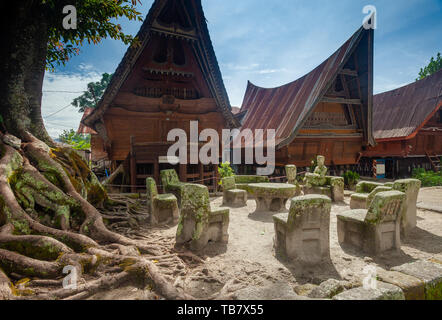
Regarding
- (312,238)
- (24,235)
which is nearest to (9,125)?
(24,235)

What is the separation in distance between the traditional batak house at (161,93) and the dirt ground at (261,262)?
5.23 meters

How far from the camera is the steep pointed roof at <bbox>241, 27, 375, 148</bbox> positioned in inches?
514

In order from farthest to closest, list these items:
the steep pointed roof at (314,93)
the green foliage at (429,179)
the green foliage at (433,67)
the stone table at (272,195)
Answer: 1. the green foliage at (433,67)
2. the green foliage at (429,179)
3. the steep pointed roof at (314,93)
4. the stone table at (272,195)

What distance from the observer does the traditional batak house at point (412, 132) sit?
52.7ft

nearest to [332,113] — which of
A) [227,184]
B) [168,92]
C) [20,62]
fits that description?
[227,184]

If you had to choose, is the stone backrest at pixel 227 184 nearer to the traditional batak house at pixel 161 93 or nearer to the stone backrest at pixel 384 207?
the traditional batak house at pixel 161 93

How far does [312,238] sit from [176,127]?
8.16m

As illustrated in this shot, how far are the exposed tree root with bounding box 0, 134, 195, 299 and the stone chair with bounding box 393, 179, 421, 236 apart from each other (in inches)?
191

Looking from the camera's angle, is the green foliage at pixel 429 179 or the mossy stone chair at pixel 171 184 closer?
the mossy stone chair at pixel 171 184

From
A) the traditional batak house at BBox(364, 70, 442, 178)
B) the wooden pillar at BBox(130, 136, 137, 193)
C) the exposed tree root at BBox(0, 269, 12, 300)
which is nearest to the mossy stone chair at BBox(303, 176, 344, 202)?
the wooden pillar at BBox(130, 136, 137, 193)

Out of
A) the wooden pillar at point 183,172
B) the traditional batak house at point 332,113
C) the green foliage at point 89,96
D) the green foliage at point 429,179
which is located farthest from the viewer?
the green foliage at point 89,96

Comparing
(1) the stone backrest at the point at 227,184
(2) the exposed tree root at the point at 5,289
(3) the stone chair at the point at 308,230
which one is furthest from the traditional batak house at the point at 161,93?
(2) the exposed tree root at the point at 5,289

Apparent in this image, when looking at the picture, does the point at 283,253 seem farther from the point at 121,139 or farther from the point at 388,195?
the point at 121,139
